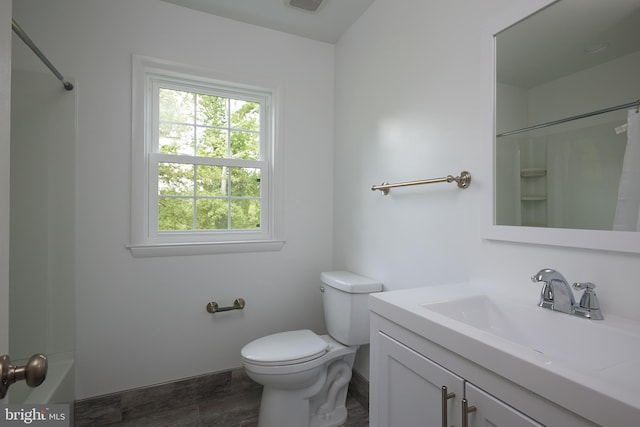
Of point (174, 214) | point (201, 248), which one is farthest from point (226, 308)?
point (174, 214)

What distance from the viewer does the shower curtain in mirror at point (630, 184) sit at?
81cm

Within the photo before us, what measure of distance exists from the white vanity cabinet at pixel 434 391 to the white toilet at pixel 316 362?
0.56 m

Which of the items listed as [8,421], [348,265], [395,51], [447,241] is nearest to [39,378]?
[8,421]

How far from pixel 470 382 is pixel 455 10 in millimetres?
1388

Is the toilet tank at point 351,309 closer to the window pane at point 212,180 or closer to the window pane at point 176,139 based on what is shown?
the window pane at point 212,180

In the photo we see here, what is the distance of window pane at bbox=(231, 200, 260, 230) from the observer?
2.13 meters

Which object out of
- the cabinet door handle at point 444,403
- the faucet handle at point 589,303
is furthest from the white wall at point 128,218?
the faucet handle at point 589,303

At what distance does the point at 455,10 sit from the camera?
131cm

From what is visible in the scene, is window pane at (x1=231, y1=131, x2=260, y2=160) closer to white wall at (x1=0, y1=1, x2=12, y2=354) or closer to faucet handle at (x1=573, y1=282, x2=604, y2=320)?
white wall at (x1=0, y1=1, x2=12, y2=354)

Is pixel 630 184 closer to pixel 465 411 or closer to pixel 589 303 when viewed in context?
pixel 589 303

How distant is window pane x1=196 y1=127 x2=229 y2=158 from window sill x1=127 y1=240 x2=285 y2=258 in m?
0.60

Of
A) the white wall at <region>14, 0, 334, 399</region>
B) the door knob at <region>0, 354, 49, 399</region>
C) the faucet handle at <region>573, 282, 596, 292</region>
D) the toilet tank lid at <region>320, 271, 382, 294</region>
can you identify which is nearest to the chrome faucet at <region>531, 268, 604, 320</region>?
the faucet handle at <region>573, 282, 596, 292</region>

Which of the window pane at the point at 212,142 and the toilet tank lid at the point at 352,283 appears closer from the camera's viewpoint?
the toilet tank lid at the point at 352,283

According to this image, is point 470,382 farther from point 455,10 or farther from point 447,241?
point 455,10
